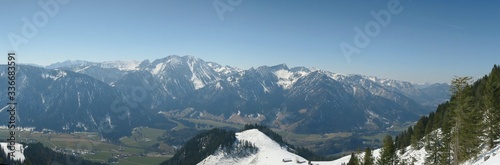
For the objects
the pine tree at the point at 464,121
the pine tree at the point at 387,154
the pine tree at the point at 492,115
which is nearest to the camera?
the pine tree at the point at 464,121

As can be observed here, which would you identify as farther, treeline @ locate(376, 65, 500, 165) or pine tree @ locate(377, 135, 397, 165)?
pine tree @ locate(377, 135, 397, 165)

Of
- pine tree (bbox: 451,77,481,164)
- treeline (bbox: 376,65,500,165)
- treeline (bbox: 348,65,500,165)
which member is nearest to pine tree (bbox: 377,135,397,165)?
treeline (bbox: 348,65,500,165)

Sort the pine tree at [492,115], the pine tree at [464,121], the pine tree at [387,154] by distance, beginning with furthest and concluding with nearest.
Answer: the pine tree at [387,154]
the pine tree at [492,115]
the pine tree at [464,121]

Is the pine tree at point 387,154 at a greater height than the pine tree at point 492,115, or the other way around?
the pine tree at point 492,115

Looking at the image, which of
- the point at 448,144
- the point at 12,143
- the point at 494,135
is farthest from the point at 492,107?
the point at 12,143

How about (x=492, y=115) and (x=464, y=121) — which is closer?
(x=464, y=121)

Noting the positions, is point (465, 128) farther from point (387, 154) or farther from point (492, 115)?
point (387, 154)

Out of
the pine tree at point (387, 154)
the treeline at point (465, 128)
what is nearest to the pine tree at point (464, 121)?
the treeline at point (465, 128)

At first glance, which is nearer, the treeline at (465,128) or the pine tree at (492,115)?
the treeline at (465,128)

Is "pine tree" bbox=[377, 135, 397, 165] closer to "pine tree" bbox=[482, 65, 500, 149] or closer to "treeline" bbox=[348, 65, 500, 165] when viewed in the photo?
"treeline" bbox=[348, 65, 500, 165]

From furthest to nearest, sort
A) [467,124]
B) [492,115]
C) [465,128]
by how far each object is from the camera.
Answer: [492,115] < [465,128] < [467,124]

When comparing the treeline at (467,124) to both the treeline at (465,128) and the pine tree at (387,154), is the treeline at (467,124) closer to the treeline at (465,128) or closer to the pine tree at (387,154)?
the treeline at (465,128)

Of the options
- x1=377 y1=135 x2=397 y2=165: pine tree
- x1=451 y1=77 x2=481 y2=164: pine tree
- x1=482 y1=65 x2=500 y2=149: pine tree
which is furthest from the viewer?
x1=377 y1=135 x2=397 y2=165: pine tree

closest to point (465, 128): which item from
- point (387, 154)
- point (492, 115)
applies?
point (492, 115)
